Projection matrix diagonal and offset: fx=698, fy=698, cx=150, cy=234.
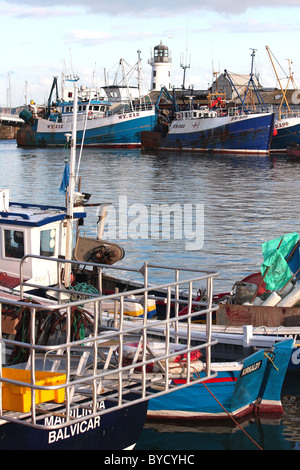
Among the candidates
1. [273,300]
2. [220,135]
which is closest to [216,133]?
[220,135]

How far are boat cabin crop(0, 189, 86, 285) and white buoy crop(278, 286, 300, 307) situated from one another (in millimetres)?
4262

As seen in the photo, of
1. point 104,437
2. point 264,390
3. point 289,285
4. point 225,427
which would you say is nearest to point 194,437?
point 225,427

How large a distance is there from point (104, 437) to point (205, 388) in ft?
10.8

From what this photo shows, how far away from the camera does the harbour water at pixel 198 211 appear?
10508mm

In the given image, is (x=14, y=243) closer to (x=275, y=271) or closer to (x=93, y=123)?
(x=275, y=271)

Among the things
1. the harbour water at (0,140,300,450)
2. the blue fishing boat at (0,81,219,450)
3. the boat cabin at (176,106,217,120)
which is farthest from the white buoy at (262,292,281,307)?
the boat cabin at (176,106,217,120)

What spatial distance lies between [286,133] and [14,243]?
6464 centimetres

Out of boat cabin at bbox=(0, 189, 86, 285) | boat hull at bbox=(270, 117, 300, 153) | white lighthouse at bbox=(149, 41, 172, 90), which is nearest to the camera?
boat cabin at bbox=(0, 189, 86, 285)

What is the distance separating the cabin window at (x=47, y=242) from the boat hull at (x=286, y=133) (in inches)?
2384

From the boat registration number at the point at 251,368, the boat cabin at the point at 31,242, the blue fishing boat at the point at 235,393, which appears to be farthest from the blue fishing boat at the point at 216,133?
the boat registration number at the point at 251,368

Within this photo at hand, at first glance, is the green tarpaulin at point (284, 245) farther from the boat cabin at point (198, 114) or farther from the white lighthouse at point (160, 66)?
the white lighthouse at point (160, 66)

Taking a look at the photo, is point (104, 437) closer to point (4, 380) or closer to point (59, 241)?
point (4, 380)

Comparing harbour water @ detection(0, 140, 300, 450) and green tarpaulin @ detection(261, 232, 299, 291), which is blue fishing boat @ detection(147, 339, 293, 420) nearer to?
harbour water @ detection(0, 140, 300, 450)

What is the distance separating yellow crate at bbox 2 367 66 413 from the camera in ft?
22.2
